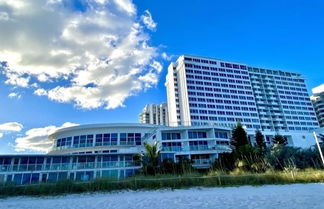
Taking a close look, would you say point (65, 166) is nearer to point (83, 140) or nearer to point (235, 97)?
point (83, 140)

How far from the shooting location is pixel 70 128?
39656 mm

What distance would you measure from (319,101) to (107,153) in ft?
325

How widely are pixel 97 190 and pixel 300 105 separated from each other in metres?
95.4

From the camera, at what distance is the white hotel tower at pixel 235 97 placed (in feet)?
232

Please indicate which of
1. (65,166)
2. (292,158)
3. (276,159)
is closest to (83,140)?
(65,166)

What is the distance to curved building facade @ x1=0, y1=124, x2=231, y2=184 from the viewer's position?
2555 centimetres

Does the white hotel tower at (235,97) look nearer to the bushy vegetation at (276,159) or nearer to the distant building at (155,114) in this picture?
the distant building at (155,114)

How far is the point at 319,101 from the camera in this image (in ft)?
300

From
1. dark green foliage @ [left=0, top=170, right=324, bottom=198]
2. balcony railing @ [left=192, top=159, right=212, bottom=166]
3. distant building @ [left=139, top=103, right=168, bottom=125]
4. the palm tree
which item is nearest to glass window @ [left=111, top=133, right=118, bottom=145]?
balcony railing @ [left=192, top=159, right=212, bottom=166]

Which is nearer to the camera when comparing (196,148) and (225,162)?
(225,162)

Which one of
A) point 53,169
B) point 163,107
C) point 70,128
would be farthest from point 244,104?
point 53,169

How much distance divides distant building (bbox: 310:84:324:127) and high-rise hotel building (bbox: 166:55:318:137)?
238 inches

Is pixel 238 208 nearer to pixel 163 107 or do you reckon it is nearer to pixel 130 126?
pixel 130 126

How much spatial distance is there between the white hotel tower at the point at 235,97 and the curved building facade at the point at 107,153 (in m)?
30.6
